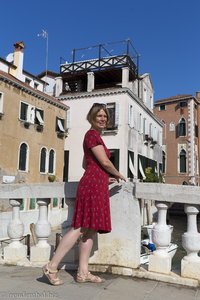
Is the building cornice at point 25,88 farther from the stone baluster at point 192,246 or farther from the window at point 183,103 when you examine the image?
the window at point 183,103

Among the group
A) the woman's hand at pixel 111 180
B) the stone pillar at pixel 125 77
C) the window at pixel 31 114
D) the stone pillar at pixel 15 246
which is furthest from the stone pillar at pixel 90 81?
the woman's hand at pixel 111 180

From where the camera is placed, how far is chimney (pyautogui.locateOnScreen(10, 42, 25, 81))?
79.3 ft

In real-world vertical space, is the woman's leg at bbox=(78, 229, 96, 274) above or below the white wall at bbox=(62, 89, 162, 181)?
below

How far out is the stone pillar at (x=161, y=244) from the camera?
3328 millimetres

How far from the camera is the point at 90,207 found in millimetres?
3223

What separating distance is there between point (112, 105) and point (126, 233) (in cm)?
2170

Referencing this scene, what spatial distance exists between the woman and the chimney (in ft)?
73.4

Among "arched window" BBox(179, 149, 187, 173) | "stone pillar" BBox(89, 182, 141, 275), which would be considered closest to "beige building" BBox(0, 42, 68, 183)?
"stone pillar" BBox(89, 182, 141, 275)

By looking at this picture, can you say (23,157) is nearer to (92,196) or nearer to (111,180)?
(111,180)

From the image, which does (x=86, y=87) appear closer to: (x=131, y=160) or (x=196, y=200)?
(x=131, y=160)

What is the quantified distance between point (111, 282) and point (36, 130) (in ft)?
62.4

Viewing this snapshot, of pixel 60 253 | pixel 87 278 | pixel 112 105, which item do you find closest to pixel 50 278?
pixel 60 253

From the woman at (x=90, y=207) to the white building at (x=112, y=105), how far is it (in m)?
19.9

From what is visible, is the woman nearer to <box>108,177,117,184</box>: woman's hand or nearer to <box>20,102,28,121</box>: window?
<box>108,177,117,184</box>: woman's hand
